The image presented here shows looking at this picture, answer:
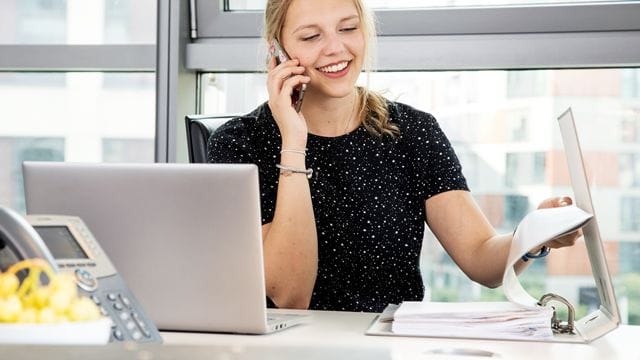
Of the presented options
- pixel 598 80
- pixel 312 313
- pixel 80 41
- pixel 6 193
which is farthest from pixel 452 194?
pixel 6 193

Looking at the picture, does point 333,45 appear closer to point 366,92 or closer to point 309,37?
point 309,37

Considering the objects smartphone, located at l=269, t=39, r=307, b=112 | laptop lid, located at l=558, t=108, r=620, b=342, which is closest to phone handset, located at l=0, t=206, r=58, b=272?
laptop lid, located at l=558, t=108, r=620, b=342

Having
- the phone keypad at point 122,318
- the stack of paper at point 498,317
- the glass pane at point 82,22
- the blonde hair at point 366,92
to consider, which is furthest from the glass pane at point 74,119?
the phone keypad at point 122,318

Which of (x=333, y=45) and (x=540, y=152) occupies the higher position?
(x=333, y=45)

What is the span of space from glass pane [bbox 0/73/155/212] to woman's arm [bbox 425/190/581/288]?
1163 mm

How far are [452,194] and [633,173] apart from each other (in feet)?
2.59

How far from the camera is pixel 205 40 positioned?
9.43 ft

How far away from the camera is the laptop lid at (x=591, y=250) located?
1444 mm

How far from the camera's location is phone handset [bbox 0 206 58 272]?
1.04 meters

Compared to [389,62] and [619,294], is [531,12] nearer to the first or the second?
[389,62]

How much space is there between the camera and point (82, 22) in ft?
9.68

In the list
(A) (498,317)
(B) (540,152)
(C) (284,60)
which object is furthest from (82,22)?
(A) (498,317)

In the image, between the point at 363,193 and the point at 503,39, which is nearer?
the point at 363,193

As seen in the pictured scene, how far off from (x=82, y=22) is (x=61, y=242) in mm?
1831
